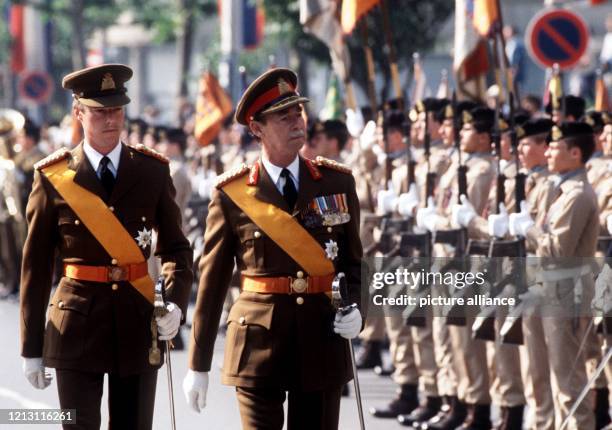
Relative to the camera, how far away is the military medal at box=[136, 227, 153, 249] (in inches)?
279

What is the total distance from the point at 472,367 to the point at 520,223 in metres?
1.21

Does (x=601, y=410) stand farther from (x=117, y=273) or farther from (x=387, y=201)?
(x=117, y=273)

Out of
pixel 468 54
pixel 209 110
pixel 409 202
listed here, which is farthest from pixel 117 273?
pixel 209 110

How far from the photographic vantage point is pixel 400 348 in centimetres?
1118

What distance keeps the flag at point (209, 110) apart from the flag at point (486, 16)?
4.22m

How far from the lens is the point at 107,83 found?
7148mm

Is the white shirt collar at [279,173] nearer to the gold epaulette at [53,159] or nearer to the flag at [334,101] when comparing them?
the gold epaulette at [53,159]

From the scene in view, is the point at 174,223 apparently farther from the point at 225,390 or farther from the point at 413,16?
the point at 413,16

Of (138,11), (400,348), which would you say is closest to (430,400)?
(400,348)

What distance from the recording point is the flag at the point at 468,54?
13.8 m

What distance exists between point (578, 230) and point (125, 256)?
293 centimetres

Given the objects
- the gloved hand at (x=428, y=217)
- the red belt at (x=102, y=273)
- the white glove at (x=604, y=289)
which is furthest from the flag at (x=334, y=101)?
the red belt at (x=102, y=273)

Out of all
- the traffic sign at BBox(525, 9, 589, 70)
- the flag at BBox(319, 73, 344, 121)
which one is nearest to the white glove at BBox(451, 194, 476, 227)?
the traffic sign at BBox(525, 9, 589, 70)

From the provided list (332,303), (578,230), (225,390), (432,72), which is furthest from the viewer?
(432,72)
